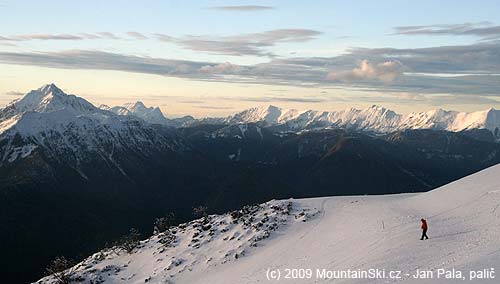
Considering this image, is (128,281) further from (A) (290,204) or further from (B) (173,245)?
(A) (290,204)

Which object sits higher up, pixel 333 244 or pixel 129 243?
pixel 333 244

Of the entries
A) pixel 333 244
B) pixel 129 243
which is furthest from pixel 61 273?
pixel 333 244

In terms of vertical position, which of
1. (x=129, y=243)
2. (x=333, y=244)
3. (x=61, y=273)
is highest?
(x=333, y=244)

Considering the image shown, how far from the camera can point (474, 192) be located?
1938 inches

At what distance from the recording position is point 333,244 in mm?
42750

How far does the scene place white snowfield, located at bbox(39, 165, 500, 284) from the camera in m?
31.5

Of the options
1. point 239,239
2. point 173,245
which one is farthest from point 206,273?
point 173,245

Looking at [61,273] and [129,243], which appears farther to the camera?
[129,243]

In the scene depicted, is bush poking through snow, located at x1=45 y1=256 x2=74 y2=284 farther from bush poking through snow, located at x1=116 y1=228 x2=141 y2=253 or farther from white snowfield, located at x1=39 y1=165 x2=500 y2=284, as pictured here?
bush poking through snow, located at x1=116 y1=228 x2=141 y2=253

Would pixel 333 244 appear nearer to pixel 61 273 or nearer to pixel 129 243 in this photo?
pixel 129 243

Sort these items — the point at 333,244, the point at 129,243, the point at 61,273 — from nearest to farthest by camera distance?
the point at 333,244 < the point at 61,273 < the point at 129,243

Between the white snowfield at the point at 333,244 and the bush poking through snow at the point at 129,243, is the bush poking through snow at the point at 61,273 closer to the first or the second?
the white snowfield at the point at 333,244

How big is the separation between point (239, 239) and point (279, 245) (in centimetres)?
611

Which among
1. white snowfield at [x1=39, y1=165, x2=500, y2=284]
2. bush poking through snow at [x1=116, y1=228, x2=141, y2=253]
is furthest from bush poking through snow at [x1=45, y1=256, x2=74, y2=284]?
bush poking through snow at [x1=116, y1=228, x2=141, y2=253]
